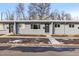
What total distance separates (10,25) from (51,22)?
372 centimetres

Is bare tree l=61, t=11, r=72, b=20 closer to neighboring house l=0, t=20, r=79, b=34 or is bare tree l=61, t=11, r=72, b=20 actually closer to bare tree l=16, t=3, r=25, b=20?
neighboring house l=0, t=20, r=79, b=34

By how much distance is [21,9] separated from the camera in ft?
55.4

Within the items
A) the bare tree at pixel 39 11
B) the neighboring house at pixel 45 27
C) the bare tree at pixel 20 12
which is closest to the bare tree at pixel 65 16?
the neighboring house at pixel 45 27

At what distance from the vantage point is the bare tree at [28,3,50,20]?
55.7 ft

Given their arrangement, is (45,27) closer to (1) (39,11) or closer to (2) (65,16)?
(2) (65,16)

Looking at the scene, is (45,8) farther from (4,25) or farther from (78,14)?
(4,25)

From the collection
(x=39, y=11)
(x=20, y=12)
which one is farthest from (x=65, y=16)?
(x=20, y=12)

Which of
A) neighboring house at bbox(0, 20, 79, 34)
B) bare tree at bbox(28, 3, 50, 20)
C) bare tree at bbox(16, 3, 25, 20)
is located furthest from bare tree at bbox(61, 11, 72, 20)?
bare tree at bbox(16, 3, 25, 20)

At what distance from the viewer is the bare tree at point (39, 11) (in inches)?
669

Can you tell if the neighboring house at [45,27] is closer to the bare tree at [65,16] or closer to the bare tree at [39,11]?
the bare tree at [65,16]

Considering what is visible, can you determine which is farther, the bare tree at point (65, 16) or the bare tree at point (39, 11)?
the bare tree at point (39, 11)

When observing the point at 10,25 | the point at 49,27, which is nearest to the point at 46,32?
the point at 49,27

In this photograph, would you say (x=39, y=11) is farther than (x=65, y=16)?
Yes

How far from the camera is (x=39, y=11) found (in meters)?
17.7
